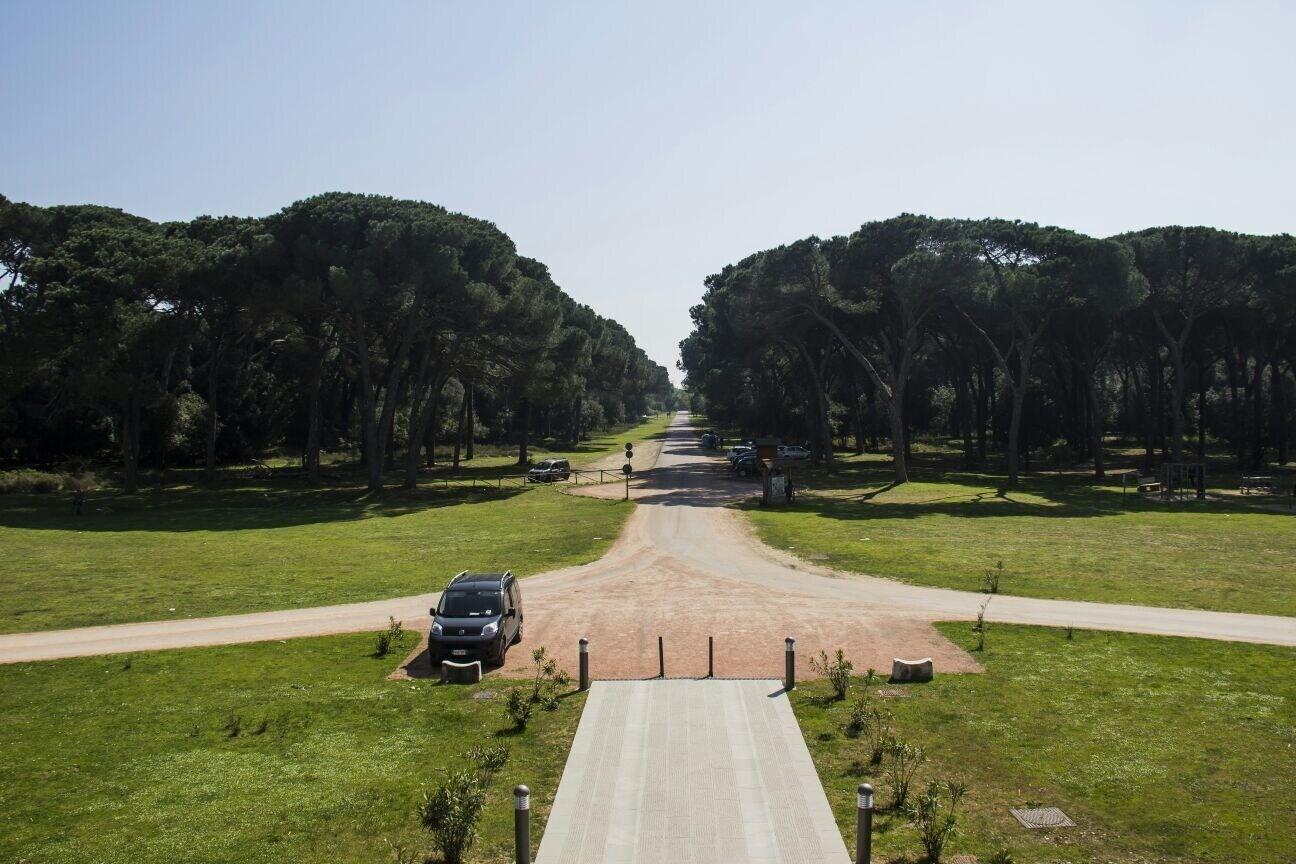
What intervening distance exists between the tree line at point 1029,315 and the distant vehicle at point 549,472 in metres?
16.5

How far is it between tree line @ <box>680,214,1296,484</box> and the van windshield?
39755 mm

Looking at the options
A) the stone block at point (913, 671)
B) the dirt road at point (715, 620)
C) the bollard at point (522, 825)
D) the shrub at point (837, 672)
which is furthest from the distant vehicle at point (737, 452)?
the bollard at point (522, 825)

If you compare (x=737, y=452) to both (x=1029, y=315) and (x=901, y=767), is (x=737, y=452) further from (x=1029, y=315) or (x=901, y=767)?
(x=901, y=767)

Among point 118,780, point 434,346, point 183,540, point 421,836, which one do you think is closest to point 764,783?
point 421,836

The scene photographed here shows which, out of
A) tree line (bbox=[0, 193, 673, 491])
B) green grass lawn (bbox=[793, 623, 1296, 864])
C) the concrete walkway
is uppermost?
tree line (bbox=[0, 193, 673, 491])

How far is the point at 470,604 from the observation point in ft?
64.4

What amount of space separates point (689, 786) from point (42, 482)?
58017 millimetres

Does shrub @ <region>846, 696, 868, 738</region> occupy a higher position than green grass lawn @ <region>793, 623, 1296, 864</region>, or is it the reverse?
shrub @ <region>846, 696, 868, 738</region>

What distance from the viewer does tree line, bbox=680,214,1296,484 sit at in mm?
53312

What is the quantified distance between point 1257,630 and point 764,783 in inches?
635

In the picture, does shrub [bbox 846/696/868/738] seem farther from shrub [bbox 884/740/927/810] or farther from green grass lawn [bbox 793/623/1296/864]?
shrub [bbox 884/740/927/810]

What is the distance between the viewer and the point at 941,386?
10175cm

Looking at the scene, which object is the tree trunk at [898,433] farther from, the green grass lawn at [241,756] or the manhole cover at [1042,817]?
the manhole cover at [1042,817]

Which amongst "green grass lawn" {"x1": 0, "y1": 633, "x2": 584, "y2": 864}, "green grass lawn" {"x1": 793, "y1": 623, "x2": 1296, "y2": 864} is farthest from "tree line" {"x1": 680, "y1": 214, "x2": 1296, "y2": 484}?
"green grass lawn" {"x1": 0, "y1": 633, "x2": 584, "y2": 864}
